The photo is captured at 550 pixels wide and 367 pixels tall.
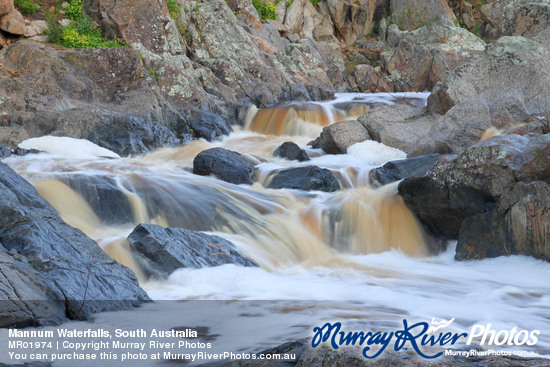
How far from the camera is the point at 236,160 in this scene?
32.9ft

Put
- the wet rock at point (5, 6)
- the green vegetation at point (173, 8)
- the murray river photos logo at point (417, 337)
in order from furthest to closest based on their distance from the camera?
the green vegetation at point (173, 8)
the wet rock at point (5, 6)
the murray river photos logo at point (417, 337)

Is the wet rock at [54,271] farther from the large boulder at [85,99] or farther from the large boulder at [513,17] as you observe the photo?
the large boulder at [513,17]

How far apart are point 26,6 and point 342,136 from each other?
10051 mm

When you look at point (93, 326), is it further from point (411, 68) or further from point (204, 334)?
point (411, 68)

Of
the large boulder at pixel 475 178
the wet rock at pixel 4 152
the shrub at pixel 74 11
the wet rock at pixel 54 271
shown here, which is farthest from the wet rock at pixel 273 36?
the wet rock at pixel 54 271

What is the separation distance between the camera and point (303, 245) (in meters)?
7.55

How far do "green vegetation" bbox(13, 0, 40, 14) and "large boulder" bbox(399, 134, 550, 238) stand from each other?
499 inches

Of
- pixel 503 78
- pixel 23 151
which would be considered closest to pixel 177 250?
pixel 23 151

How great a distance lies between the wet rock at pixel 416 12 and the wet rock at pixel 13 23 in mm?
17868

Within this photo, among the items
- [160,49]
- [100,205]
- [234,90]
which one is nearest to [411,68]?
[234,90]

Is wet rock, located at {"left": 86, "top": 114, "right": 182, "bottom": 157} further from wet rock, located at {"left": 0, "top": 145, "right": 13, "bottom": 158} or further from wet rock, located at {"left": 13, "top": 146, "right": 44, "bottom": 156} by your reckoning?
wet rock, located at {"left": 0, "top": 145, "right": 13, "bottom": 158}

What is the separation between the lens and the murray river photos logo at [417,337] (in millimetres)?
2572

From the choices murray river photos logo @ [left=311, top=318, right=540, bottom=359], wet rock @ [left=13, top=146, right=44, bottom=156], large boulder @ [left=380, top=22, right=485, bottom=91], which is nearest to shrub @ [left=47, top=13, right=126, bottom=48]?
wet rock @ [left=13, top=146, right=44, bottom=156]

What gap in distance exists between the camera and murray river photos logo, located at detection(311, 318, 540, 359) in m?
2.57
